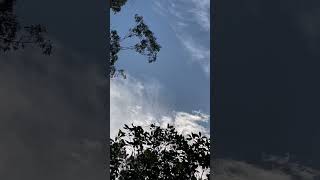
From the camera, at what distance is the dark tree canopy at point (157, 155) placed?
5773 millimetres

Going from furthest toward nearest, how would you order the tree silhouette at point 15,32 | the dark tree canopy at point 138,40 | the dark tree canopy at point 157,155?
the dark tree canopy at point 138,40
the dark tree canopy at point 157,155
the tree silhouette at point 15,32

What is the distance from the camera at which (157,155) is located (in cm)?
590

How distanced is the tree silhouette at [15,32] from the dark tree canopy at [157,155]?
1.86m

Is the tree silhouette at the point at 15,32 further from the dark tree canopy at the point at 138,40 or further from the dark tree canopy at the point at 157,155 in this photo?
the dark tree canopy at the point at 138,40

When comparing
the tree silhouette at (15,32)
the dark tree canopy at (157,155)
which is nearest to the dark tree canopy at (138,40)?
the dark tree canopy at (157,155)

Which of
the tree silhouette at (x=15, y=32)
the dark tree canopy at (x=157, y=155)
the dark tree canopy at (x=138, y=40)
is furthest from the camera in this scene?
the dark tree canopy at (x=138, y=40)

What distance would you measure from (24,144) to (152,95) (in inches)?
139

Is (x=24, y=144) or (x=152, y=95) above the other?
(x=152, y=95)

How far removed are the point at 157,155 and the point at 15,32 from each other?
7.58 feet

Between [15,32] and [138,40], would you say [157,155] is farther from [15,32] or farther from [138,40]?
[15,32]

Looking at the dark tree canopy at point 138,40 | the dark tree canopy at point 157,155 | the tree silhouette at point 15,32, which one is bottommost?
the dark tree canopy at point 157,155
